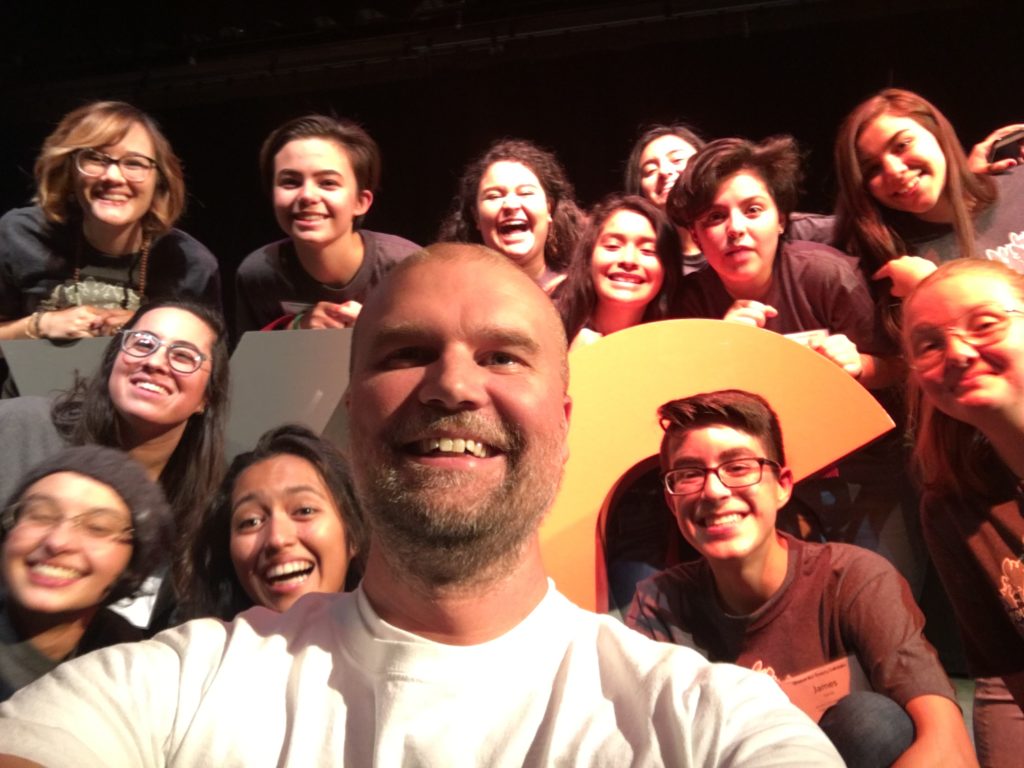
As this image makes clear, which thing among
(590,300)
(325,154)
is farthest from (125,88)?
(590,300)

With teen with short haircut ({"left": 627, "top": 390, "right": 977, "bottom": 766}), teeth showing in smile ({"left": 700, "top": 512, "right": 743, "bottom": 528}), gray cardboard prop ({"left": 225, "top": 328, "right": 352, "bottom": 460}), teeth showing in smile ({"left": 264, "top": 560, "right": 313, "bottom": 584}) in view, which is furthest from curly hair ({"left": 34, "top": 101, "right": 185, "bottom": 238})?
teeth showing in smile ({"left": 700, "top": 512, "right": 743, "bottom": 528})

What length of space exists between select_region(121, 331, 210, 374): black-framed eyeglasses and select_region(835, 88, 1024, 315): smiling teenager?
1.37 meters

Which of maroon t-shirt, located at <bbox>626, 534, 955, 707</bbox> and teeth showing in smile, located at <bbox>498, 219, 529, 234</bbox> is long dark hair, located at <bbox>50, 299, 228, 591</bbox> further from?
maroon t-shirt, located at <bbox>626, 534, 955, 707</bbox>

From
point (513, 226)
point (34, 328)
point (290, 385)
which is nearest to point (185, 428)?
point (290, 385)

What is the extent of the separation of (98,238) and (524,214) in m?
Result: 1.00

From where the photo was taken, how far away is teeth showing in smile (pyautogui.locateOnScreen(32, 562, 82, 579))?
173 cm

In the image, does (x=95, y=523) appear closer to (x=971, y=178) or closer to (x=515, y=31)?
(x=515, y=31)

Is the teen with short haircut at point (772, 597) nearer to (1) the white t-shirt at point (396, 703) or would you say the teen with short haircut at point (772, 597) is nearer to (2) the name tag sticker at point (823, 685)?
(2) the name tag sticker at point (823, 685)

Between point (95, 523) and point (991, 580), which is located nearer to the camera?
point (991, 580)

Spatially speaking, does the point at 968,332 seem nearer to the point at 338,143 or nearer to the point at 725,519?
the point at 725,519

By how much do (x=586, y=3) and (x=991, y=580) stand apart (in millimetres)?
1586

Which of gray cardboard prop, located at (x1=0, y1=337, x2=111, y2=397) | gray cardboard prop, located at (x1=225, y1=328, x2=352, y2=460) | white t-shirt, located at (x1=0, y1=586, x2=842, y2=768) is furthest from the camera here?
gray cardboard prop, located at (x1=0, y1=337, x2=111, y2=397)

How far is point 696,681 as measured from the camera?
1.15m

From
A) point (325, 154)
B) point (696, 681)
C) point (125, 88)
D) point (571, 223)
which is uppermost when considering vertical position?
point (125, 88)
